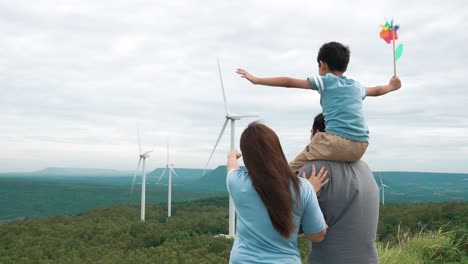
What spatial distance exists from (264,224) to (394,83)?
5.48 feet

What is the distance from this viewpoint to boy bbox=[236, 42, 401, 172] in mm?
3602

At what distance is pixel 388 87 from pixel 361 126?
0.54 metres

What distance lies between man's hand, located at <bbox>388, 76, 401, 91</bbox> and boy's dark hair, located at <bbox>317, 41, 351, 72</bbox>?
45 centimetres

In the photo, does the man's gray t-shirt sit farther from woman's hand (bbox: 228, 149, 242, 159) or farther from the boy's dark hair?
the boy's dark hair

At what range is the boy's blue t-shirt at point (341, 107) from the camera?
12.0ft

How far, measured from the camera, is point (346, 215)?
3.56m

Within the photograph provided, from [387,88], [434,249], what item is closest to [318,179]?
[387,88]

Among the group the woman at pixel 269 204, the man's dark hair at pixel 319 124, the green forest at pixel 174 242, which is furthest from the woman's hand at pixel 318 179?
the green forest at pixel 174 242

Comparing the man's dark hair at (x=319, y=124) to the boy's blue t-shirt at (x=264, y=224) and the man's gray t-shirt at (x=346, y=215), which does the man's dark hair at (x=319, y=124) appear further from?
the boy's blue t-shirt at (x=264, y=224)

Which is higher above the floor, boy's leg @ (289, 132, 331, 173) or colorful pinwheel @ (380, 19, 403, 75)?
colorful pinwheel @ (380, 19, 403, 75)

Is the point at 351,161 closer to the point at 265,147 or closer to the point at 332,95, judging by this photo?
the point at 332,95

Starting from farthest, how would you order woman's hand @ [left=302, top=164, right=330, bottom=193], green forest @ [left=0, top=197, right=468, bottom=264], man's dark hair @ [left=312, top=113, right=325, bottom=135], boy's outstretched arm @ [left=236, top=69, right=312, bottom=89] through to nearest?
1. green forest @ [left=0, top=197, right=468, bottom=264]
2. man's dark hair @ [left=312, top=113, right=325, bottom=135]
3. boy's outstretched arm @ [left=236, top=69, right=312, bottom=89]
4. woman's hand @ [left=302, top=164, right=330, bottom=193]

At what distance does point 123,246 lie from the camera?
125 ft

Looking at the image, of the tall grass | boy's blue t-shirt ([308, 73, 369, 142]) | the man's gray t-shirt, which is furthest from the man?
the tall grass
